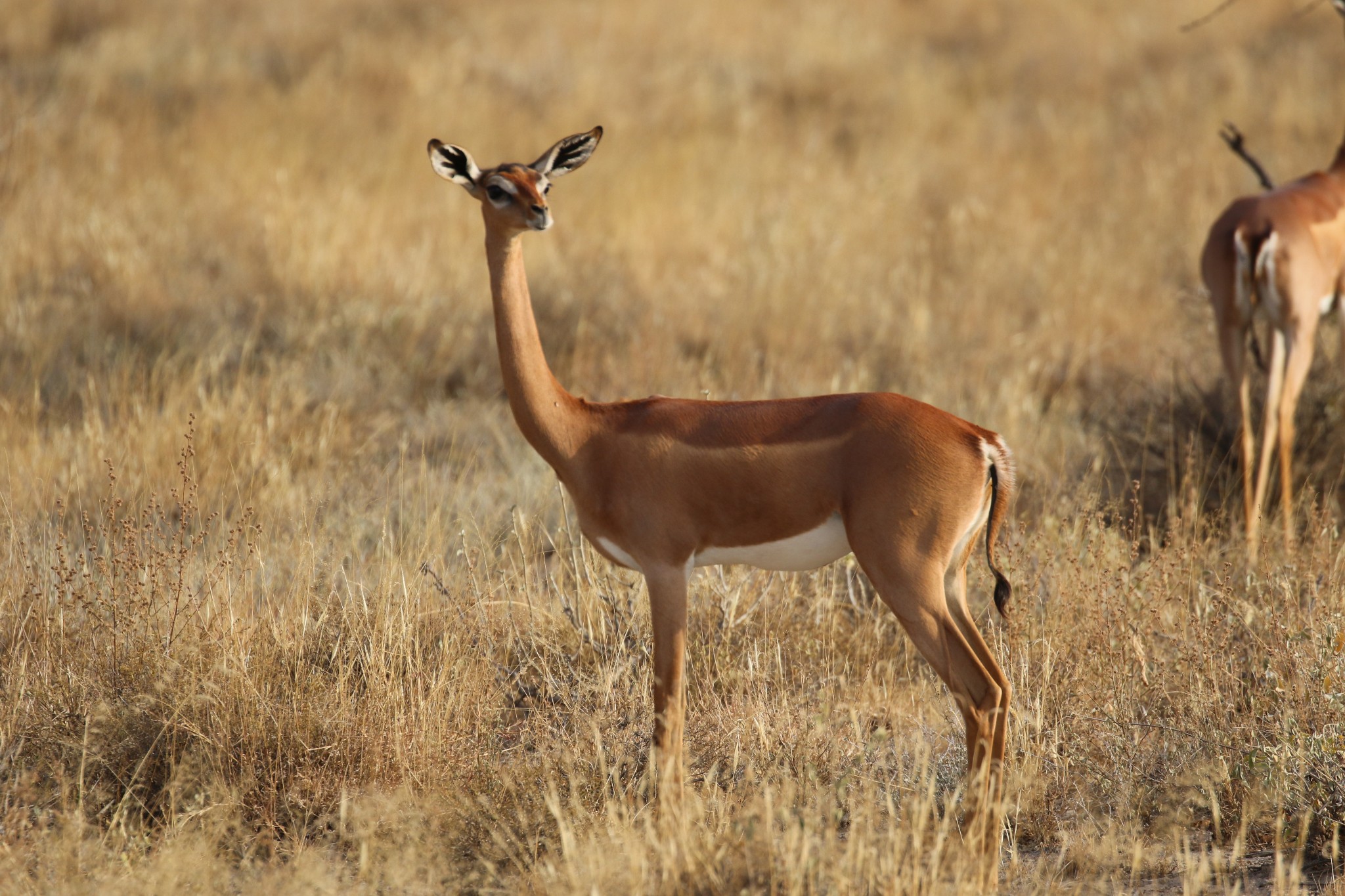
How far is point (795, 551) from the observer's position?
372cm

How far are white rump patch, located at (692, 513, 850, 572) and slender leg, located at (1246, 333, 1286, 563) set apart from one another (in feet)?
10.2

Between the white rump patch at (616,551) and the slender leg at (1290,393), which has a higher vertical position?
the slender leg at (1290,393)

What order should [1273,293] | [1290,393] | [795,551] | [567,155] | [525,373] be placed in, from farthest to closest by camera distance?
[1273,293], [1290,393], [567,155], [525,373], [795,551]

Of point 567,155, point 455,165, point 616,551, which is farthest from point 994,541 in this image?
point 455,165

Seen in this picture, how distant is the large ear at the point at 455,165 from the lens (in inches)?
152

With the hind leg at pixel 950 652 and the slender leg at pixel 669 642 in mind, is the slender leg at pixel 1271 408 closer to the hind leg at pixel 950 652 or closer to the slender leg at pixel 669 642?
the hind leg at pixel 950 652

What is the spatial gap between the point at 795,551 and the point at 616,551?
52cm

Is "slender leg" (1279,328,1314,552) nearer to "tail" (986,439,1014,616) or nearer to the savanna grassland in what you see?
the savanna grassland

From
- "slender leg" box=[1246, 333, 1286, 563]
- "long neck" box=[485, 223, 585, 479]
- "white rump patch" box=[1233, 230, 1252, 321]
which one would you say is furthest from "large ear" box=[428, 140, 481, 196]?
"white rump patch" box=[1233, 230, 1252, 321]

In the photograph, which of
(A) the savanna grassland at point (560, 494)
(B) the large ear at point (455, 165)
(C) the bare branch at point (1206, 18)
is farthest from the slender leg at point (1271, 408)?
(B) the large ear at point (455, 165)

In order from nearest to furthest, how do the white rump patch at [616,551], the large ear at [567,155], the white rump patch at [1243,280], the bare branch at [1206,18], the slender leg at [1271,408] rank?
the white rump patch at [616,551] < the large ear at [567,155] < the bare branch at [1206,18] < the slender leg at [1271,408] < the white rump patch at [1243,280]

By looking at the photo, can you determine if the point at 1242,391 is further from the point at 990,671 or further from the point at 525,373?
the point at 525,373

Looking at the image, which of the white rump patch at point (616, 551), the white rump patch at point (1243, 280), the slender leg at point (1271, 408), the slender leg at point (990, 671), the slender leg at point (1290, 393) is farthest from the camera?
A: the white rump patch at point (1243, 280)

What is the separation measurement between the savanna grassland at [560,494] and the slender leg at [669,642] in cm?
21
